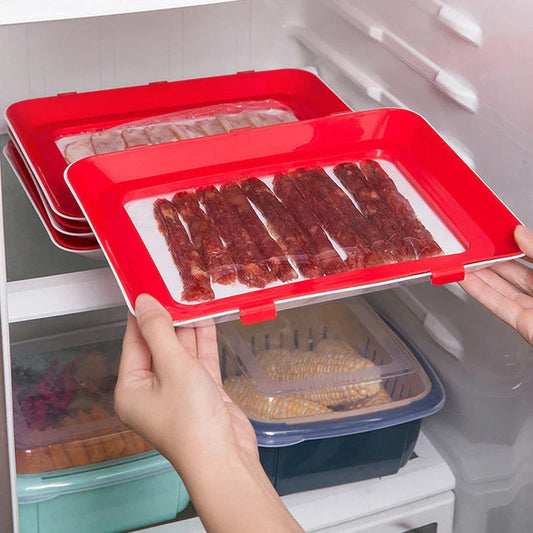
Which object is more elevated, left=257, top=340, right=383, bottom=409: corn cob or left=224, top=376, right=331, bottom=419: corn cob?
left=257, top=340, right=383, bottom=409: corn cob

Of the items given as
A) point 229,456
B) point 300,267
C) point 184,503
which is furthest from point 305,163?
point 184,503

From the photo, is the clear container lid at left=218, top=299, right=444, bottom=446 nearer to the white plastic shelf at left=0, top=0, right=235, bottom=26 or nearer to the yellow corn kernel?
the yellow corn kernel

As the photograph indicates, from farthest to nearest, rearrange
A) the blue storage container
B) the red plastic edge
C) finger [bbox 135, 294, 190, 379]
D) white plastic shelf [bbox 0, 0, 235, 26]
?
the blue storage container < the red plastic edge < finger [bbox 135, 294, 190, 379] < white plastic shelf [bbox 0, 0, 235, 26]

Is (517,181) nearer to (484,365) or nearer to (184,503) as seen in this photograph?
(484,365)

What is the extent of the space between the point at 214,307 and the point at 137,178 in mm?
264

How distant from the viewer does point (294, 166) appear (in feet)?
3.78

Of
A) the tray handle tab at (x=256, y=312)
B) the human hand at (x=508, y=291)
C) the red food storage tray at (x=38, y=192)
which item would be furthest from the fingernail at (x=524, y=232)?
the red food storage tray at (x=38, y=192)

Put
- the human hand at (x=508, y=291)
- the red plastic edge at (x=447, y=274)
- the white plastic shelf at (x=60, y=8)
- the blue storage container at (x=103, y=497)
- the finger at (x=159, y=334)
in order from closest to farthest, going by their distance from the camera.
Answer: the white plastic shelf at (x=60, y=8) → the finger at (x=159, y=334) → the red plastic edge at (x=447, y=274) → the human hand at (x=508, y=291) → the blue storage container at (x=103, y=497)

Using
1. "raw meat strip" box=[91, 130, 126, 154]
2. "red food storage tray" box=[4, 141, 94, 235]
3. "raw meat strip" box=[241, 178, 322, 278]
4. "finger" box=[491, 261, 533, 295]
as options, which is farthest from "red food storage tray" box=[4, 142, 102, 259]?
"finger" box=[491, 261, 533, 295]

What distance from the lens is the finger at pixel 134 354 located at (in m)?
0.95

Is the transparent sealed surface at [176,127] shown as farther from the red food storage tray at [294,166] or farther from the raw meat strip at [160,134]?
the red food storage tray at [294,166]

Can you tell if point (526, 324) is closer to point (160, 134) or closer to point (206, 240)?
point (206, 240)

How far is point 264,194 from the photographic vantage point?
1.09 metres

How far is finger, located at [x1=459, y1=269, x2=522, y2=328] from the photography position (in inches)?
42.6
